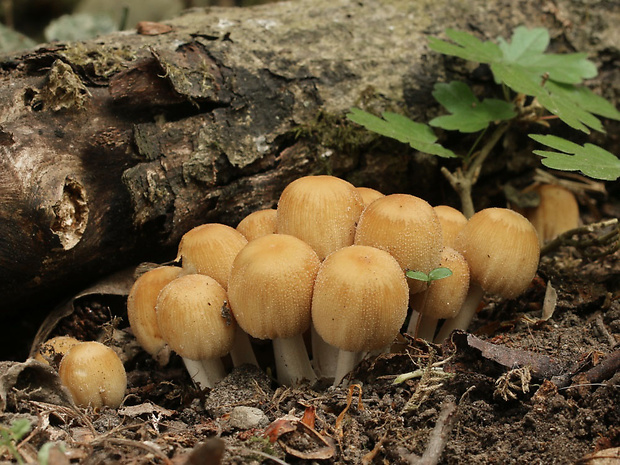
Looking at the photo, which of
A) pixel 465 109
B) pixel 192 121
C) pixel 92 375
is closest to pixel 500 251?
pixel 465 109

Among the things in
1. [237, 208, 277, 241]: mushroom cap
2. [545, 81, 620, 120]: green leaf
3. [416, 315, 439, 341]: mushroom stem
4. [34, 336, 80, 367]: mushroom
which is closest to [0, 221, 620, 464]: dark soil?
[416, 315, 439, 341]: mushroom stem

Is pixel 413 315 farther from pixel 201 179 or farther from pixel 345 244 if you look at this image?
pixel 201 179

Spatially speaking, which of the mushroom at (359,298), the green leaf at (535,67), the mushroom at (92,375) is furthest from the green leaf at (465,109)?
the mushroom at (92,375)

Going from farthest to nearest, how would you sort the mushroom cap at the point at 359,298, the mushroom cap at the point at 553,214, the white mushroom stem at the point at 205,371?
the mushroom cap at the point at 553,214 → the white mushroom stem at the point at 205,371 → the mushroom cap at the point at 359,298

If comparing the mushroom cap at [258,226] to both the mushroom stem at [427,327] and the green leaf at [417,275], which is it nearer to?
the green leaf at [417,275]

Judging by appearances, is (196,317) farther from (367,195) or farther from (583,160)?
(583,160)

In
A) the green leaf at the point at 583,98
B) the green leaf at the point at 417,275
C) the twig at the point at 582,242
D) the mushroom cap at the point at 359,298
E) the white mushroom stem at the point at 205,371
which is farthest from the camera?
the green leaf at the point at 583,98

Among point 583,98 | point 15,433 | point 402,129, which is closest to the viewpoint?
point 15,433
